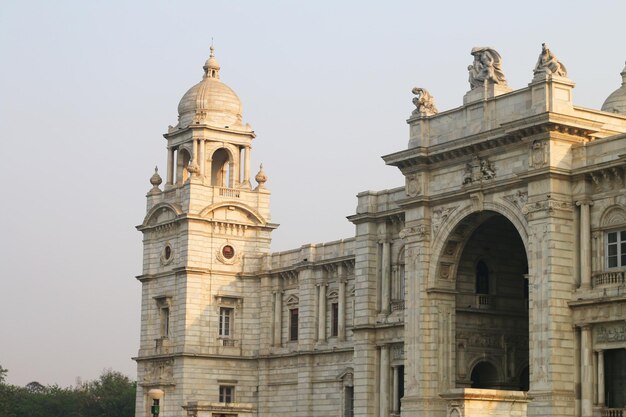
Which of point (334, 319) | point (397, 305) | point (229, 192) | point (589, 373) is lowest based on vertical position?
point (589, 373)

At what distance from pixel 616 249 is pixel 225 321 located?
31362 millimetres

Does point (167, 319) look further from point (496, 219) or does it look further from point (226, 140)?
point (496, 219)

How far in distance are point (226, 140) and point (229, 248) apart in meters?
6.11

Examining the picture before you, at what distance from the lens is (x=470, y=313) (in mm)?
53344

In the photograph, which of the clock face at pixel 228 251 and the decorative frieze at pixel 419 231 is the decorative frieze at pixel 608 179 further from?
the clock face at pixel 228 251

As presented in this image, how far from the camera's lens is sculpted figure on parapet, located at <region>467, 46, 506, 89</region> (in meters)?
50.6

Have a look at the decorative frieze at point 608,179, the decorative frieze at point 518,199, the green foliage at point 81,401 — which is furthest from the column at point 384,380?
the green foliage at point 81,401

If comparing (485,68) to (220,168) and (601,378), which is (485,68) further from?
(220,168)

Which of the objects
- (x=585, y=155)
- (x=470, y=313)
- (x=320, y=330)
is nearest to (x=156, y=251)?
(x=320, y=330)

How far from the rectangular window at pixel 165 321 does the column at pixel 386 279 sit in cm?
1923

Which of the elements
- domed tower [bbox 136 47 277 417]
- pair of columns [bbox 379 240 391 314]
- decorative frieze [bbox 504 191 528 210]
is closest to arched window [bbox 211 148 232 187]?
domed tower [bbox 136 47 277 417]

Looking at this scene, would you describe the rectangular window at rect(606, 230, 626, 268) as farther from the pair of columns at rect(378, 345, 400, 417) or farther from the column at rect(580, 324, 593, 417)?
the pair of columns at rect(378, 345, 400, 417)

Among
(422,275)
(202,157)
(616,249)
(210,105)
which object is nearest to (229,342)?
(202,157)

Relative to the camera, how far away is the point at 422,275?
52031 millimetres
